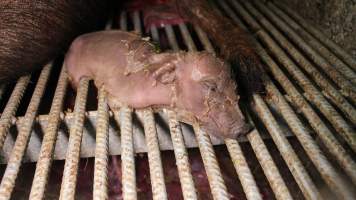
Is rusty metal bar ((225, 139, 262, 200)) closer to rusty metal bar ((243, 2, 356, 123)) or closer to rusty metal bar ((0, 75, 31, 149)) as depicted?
rusty metal bar ((243, 2, 356, 123))

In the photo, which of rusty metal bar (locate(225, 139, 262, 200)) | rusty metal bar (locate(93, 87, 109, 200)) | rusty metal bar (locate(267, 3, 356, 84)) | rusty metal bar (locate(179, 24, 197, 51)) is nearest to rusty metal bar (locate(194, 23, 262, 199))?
rusty metal bar (locate(225, 139, 262, 200))

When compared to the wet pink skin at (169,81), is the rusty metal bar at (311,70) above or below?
above

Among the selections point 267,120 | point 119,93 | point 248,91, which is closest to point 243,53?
point 248,91

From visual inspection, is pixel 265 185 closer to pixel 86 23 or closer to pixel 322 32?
pixel 322 32

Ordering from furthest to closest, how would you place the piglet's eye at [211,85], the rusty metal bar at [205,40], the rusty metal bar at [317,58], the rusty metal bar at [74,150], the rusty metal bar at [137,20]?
the rusty metal bar at [137,20] → the rusty metal bar at [205,40] → the rusty metal bar at [317,58] → the piglet's eye at [211,85] → the rusty metal bar at [74,150]

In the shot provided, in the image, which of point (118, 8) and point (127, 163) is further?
point (118, 8)

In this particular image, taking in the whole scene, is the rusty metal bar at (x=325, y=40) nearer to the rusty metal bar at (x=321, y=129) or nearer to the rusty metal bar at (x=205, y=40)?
the rusty metal bar at (x=321, y=129)

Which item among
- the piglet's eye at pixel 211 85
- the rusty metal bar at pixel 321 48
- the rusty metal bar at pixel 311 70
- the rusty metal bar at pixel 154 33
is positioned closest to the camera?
the piglet's eye at pixel 211 85

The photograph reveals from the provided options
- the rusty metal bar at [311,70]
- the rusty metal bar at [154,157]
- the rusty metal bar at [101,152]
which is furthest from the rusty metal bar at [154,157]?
the rusty metal bar at [311,70]
